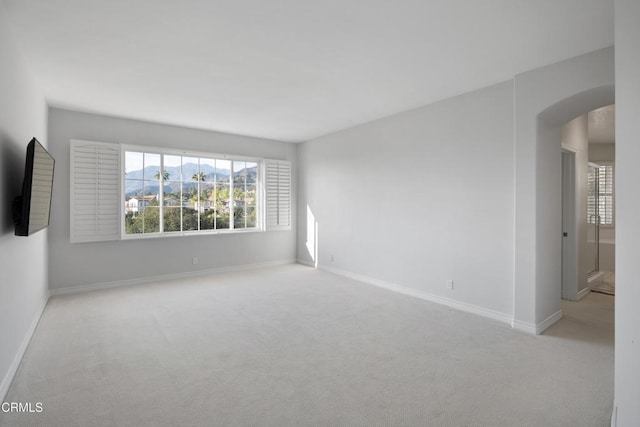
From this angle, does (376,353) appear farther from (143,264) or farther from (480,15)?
(143,264)

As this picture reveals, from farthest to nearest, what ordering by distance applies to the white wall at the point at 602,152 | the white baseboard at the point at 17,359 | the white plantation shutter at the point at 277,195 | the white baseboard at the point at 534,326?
the white wall at the point at 602,152
the white plantation shutter at the point at 277,195
the white baseboard at the point at 534,326
the white baseboard at the point at 17,359

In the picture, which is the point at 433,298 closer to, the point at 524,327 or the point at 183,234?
the point at 524,327

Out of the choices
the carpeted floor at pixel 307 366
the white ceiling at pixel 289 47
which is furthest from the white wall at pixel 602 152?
the white ceiling at pixel 289 47

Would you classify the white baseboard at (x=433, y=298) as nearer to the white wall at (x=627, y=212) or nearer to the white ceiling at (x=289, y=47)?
the white wall at (x=627, y=212)

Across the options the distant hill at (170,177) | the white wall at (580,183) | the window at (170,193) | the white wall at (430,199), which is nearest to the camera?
the white wall at (430,199)

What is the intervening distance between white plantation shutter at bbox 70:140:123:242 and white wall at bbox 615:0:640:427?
5670 millimetres

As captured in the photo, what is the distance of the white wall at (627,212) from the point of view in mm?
1573

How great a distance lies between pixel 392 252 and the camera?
504 cm

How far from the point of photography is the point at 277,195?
22.6ft

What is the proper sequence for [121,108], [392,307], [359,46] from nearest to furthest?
[359,46], [392,307], [121,108]

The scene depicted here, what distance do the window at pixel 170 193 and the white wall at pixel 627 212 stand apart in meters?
5.58

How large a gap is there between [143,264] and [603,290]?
7.15 metres

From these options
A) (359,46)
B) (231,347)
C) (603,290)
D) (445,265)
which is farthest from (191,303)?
(603,290)

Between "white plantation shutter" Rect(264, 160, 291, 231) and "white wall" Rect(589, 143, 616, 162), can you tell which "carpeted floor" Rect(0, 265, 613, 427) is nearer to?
"white plantation shutter" Rect(264, 160, 291, 231)
